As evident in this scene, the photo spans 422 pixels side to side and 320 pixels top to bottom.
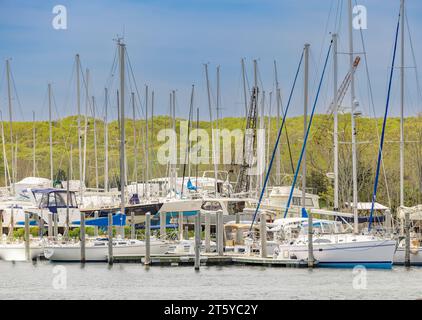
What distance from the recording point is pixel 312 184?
81.4 meters

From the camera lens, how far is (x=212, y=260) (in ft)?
161

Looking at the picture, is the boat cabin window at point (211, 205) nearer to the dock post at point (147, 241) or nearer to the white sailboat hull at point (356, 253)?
the dock post at point (147, 241)

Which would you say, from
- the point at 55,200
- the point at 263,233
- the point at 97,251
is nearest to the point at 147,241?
the point at 97,251

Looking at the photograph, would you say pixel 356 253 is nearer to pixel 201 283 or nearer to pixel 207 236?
pixel 201 283

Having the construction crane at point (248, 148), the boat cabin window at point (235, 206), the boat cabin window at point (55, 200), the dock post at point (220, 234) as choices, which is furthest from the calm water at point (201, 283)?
the construction crane at point (248, 148)

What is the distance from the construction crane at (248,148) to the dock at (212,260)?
74.2ft

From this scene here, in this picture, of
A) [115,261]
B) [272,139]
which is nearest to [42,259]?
[115,261]

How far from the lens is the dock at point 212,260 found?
4681cm

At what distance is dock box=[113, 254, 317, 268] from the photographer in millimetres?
46812

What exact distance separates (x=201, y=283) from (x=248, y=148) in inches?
1311

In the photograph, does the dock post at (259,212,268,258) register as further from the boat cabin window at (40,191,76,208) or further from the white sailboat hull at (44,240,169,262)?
the boat cabin window at (40,191,76,208)

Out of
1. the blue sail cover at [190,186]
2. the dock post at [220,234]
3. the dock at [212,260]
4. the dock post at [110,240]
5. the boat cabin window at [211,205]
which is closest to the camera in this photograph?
the dock at [212,260]
